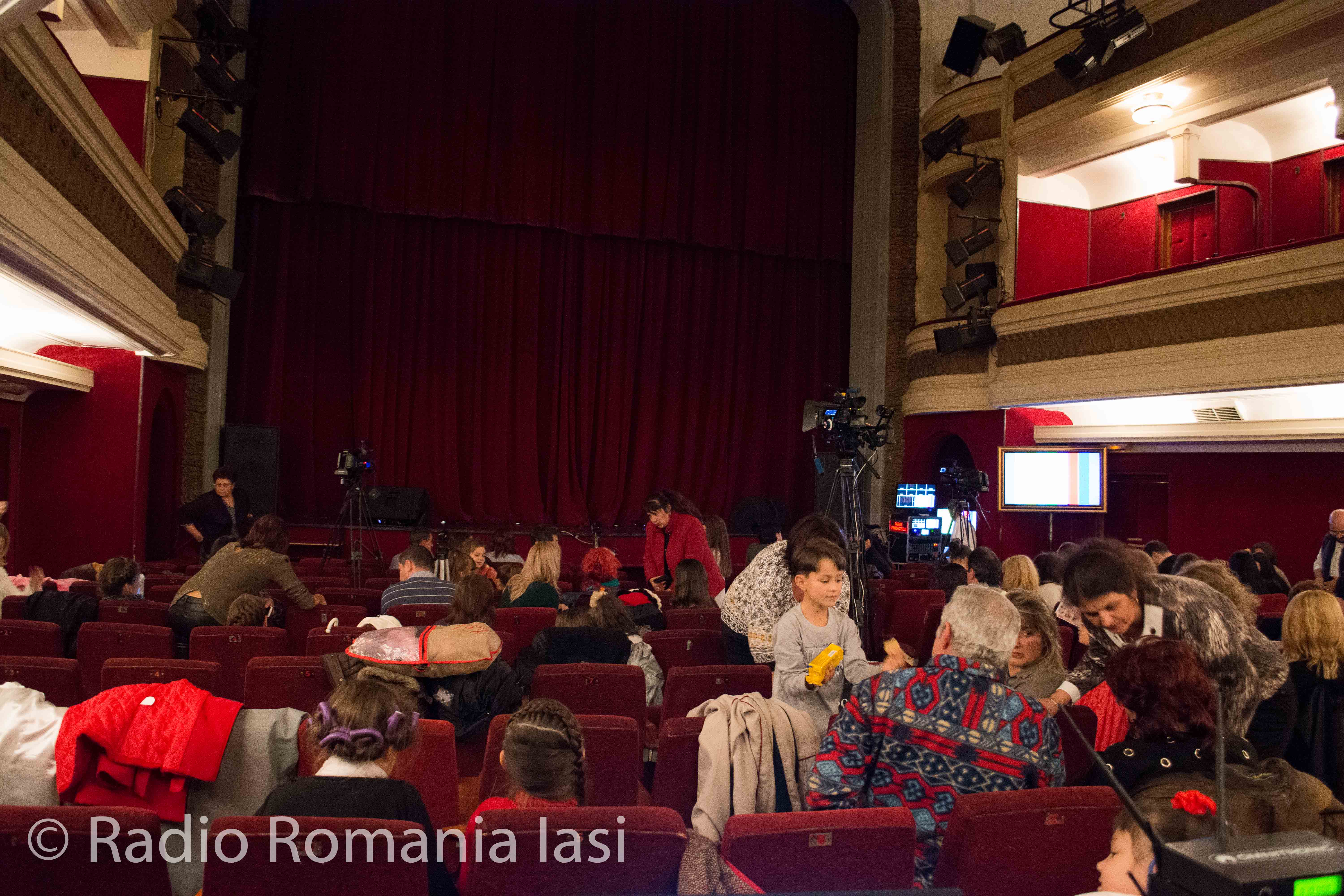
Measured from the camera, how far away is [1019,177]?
37.7 ft

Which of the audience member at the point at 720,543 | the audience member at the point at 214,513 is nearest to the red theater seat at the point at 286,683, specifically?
the audience member at the point at 720,543

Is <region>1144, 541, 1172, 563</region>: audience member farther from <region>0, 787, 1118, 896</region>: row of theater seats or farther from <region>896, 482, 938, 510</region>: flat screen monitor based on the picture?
<region>896, 482, 938, 510</region>: flat screen monitor

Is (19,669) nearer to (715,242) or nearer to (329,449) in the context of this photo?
(329,449)

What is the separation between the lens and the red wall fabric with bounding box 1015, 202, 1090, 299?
11.8 m

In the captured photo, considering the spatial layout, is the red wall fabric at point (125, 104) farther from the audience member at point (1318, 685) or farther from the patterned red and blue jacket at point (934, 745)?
the audience member at point (1318, 685)

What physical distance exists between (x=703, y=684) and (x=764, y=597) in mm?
517

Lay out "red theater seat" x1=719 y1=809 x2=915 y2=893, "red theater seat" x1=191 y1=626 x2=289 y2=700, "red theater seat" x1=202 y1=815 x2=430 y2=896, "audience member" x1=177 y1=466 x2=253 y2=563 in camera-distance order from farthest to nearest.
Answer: "audience member" x1=177 y1=466 x2=253 y2=563 → "red theater seat" x1=191 y1=626 x2=289 y2=700 → "red theater seat" x1=719 y1=809 x2=915 y2=893 → "red theater seat" x1=202 y1=815 x2=430 y2=896

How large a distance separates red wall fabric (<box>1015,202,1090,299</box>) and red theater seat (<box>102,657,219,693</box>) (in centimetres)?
1034

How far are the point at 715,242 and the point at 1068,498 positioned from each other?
557 cm

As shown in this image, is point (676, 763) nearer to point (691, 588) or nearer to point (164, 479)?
point (691, 588)

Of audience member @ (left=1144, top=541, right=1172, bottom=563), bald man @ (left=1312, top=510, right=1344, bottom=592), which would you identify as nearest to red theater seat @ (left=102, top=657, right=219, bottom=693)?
audience member @ (left=1144, top=541, right=1172, bottom=563)

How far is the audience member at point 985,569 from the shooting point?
5.66 meters

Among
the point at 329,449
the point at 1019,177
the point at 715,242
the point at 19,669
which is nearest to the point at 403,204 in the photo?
the point at 329,449

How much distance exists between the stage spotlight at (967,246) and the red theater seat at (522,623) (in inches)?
311
